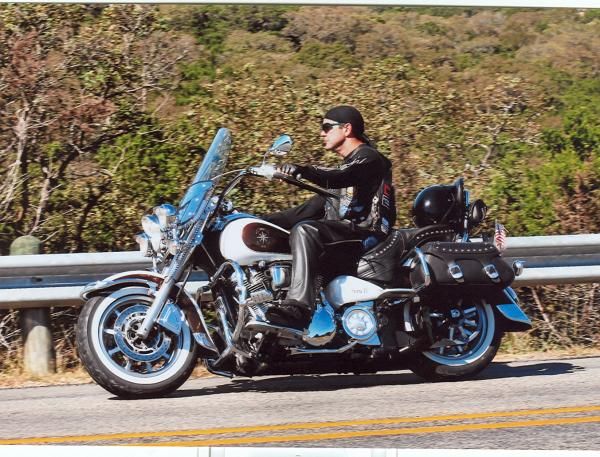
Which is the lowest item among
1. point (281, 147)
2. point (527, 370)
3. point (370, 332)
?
point (527, 370)

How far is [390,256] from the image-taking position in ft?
22.7

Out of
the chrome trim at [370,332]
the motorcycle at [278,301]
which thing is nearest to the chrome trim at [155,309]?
the motorcycle at [278,301]

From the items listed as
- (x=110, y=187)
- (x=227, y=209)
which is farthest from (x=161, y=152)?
(x=227, y=209)

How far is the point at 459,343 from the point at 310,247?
1.29m

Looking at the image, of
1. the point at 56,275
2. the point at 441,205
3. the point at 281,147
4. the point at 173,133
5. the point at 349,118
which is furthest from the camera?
the point at 173,133

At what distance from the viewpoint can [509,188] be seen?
508 inches

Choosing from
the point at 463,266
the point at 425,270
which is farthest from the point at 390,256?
the point at 463,266

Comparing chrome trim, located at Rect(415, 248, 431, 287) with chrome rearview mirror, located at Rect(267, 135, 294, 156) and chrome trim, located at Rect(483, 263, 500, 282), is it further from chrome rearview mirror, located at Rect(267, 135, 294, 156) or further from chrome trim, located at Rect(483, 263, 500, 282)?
chrome rearview mirror, located at Rect(267, 135, 294, 156)

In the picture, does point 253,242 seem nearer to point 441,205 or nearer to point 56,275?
point 441,205

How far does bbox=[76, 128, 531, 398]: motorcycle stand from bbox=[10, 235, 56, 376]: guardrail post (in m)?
1.19

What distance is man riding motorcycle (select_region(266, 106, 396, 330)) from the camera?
6.48m

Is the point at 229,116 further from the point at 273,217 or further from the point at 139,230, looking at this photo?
the point at 273,217

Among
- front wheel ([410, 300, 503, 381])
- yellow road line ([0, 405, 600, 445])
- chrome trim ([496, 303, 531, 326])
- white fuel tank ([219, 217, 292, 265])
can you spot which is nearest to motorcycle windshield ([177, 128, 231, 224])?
white fuel tank ([219, 217, 292, 265])

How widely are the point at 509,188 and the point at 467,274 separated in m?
6.17
